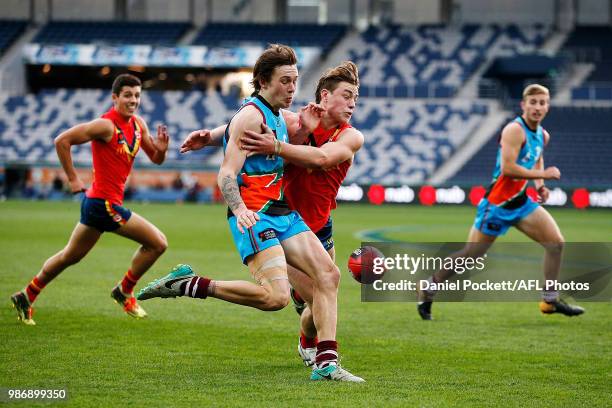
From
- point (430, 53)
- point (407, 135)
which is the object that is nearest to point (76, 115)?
point (407, 135)

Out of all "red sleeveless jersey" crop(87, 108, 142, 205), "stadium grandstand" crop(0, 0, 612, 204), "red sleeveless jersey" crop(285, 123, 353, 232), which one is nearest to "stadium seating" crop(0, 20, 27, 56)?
"stadium grandstand" crop(0, 0, 612, 204)

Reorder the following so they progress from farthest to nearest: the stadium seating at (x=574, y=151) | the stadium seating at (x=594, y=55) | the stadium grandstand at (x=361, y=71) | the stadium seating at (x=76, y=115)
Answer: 1. the stadium seating at (x=76, y=115)
2. the stadium seating at (x=594, y=55)
3. the stadium grandstand at (x=361, y=71)
4. the stadium seating at (x=574, y=151)

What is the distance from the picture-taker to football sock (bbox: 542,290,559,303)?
477 inches

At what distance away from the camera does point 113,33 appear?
58.5 metres

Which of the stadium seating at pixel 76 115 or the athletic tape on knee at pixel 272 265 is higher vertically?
the athletic tape on knee at pixel 272 265

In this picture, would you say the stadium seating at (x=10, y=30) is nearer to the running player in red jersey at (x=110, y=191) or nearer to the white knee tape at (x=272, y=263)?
the running player in red jersey at (x=110, y=191)

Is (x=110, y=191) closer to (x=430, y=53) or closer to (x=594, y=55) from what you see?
(x=430, y=53)

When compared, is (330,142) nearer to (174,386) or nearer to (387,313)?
(174,386)

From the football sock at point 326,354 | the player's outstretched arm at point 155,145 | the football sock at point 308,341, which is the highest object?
the player's outstretched arm at point 155,145

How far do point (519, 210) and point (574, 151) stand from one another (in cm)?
3534

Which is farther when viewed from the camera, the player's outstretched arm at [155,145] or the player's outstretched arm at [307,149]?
the player's outstretched arm at [155,145]

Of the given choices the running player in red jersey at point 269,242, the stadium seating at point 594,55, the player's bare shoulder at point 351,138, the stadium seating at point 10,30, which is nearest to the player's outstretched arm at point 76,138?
the running player in red jersey at point 269,242

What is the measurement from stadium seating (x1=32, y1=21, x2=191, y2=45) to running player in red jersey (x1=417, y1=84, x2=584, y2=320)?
154 ft

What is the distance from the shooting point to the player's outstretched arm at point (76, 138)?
1111 centimetres
